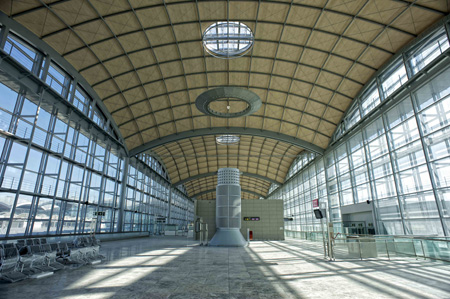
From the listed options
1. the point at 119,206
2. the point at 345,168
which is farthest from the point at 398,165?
the point at 119,206

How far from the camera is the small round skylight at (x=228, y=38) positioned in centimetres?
2477

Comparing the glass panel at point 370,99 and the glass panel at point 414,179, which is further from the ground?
the glass panel at point 370,99

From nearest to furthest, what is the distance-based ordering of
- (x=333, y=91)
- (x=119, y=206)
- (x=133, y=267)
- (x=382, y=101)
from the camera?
1. (x=133, y=267)
2. (x=382, y=101)
3. (x=333, y=91)
4. (x=119, y=206)

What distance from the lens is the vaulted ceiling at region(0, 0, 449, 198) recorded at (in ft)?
69.1

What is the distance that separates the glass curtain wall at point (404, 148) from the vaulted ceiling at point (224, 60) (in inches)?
81.6

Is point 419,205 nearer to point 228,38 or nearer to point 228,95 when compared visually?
point 228,95

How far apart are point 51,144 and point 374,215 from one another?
31.5 m

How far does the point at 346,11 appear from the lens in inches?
859

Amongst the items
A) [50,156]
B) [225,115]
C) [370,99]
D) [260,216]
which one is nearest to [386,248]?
[370,99]

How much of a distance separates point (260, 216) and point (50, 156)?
105 feet

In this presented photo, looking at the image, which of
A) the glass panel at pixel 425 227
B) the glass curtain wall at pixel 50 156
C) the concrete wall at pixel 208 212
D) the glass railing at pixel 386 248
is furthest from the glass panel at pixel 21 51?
the glass panel at pixel 425 227

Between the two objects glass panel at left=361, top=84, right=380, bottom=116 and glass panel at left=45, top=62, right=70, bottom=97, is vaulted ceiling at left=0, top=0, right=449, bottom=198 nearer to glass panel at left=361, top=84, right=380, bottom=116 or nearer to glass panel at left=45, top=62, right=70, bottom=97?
glass panel at left=361, top=84, right=380, bottom=116

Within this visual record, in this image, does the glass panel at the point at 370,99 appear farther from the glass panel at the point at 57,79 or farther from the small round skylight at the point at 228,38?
the glass panel at the point at 57,79

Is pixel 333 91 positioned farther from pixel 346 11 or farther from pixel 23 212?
pixel 23 212
